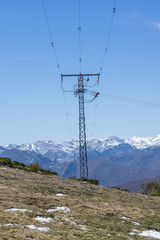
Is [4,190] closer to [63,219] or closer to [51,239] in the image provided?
[63,219]

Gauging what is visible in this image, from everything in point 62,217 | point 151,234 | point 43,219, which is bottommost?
point 151,234

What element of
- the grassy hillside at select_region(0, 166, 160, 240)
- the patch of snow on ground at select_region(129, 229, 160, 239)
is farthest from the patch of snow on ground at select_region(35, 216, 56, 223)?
the patch of snow on ground at select_region(129, 229, 160, 239)

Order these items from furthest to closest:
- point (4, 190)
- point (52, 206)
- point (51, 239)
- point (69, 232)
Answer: point (4, 190) < point (52, 206) < point (69, 232) < point (51, 239)

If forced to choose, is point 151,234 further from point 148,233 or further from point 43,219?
point 43,219

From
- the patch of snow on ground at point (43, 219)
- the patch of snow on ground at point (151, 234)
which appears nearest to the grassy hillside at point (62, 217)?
the patch of snow on ground at point (43, 219)

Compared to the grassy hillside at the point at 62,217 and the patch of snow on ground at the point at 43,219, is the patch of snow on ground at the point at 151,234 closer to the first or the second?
the grassy hillside at the point at 62,217

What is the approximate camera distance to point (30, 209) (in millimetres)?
21750

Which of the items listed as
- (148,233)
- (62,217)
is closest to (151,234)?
(148,233)

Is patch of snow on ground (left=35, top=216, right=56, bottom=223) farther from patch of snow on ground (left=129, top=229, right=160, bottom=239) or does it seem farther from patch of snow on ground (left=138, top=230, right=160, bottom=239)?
patch of snow on ground (left=138, top=230, right=160, bottom=239)

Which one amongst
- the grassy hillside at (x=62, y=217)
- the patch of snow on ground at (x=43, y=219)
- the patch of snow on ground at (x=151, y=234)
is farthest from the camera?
the patch of snow on ground at (x=43, y=219)

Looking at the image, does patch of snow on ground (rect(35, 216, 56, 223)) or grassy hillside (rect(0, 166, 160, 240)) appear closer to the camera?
grassy hillside (rect(0, 166, 160, 240))

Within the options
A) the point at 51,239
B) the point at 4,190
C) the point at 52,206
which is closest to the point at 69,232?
the point at 51,239

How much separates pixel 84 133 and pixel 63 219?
4125 cm

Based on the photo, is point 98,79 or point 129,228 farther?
point 98,79
